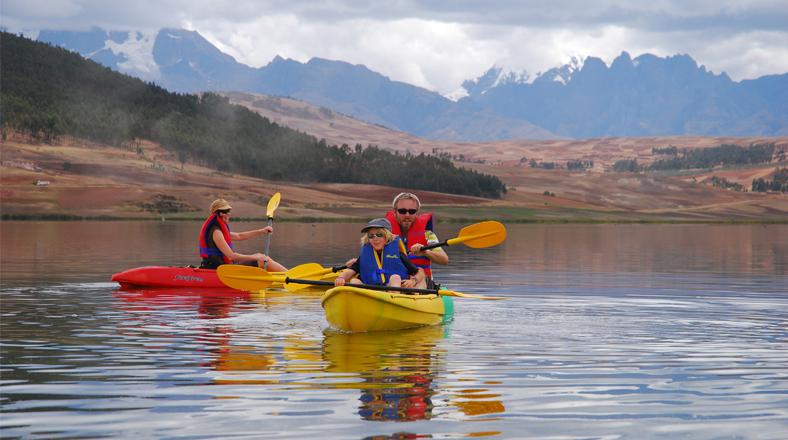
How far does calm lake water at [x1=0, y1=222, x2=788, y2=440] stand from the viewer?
1269 cm

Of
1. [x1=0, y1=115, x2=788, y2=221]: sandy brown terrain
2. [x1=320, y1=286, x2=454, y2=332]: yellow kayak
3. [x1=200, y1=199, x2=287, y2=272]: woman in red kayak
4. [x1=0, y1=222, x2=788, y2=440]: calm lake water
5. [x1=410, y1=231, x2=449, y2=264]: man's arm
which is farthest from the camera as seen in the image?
[x1=0, y1=115, x2=788, y2=221]: sandy brown terrain

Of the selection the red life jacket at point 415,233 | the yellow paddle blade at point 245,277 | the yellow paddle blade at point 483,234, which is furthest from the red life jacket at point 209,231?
the red life jacket at point 415,233

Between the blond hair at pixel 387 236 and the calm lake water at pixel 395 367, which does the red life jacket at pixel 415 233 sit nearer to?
the blond hair at pixel 387 236

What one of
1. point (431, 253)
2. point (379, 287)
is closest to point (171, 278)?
point (431, 253)

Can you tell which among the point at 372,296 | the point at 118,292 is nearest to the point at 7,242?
the point at 118,292

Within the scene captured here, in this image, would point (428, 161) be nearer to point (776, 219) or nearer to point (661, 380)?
point (776, 219)

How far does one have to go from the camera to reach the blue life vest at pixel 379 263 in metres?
21.4

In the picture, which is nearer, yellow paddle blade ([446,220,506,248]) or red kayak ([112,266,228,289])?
yellow paddle blade ([446,220,506,248])

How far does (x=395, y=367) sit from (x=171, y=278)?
14.9 m

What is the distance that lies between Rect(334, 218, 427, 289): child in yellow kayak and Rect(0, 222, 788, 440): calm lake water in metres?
1.04

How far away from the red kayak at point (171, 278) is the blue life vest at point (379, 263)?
9.22 meters

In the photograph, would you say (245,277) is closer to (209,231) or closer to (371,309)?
(209,231)

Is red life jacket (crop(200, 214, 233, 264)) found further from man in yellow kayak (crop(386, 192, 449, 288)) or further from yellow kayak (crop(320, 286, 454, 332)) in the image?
yellow kayak (crop(320, 286, 454, 332))

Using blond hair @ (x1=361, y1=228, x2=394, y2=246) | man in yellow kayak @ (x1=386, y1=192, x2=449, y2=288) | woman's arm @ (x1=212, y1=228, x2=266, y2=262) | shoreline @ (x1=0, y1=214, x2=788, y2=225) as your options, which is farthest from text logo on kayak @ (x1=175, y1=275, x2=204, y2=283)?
shoreline @ (x1=0, y1=214, x2=788, y2=225)
